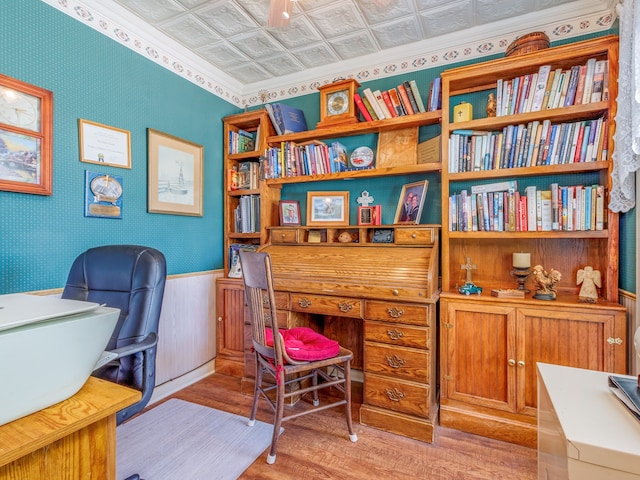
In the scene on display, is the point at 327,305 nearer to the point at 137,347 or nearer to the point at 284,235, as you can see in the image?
the point at 284,235

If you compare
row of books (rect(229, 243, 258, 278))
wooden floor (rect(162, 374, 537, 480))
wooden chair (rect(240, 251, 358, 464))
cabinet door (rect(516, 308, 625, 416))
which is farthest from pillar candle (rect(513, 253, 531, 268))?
row of books (rect(229, 243, 258, 278))

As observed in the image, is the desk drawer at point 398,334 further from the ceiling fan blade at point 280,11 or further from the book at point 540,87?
the ceiling fan blade at point 280,11

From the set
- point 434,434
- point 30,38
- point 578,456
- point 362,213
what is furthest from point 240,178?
point 578,456

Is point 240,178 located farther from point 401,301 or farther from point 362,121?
point 401,301

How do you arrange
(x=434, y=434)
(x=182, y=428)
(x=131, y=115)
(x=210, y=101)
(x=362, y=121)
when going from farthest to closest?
(x=210, y=101), (x=362, y=121), (x=131, y=115), (x=182, y=428), (x=434, y=434)

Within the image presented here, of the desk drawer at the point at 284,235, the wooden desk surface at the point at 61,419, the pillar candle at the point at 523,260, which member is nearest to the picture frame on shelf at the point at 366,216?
the desk drawer at the point at 284,235

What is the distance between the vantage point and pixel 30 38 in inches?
66.2

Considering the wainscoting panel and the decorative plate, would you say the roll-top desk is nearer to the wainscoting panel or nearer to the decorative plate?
the decorative plate

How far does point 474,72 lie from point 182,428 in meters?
2.91

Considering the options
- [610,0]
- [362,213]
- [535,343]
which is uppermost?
[610,0]

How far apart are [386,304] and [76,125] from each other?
2173 mm

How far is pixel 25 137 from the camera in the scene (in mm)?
1650

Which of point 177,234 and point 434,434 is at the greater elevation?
point 177,234

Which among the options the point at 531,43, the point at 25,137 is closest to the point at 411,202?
the point at 531,43
